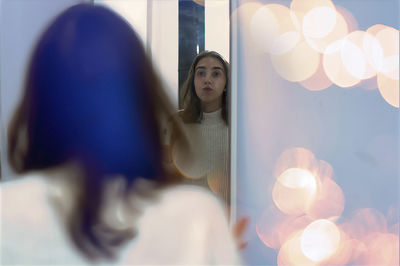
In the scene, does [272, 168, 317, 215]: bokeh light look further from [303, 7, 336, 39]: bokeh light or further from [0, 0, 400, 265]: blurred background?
[303, 7, 336, 39]: bokeh light

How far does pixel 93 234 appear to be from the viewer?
0.54 m

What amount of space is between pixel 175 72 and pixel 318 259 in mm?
557

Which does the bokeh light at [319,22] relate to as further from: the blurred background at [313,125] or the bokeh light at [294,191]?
the bokeh light at [294,191]

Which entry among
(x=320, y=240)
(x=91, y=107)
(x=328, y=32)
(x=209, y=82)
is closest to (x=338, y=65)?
(x=328, y=32)

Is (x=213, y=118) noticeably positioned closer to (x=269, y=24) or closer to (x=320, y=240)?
(x=269, y=24)

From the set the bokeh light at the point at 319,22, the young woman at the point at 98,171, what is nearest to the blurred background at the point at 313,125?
the bokeh light at the point at 319,22

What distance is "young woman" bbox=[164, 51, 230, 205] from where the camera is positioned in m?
0.70

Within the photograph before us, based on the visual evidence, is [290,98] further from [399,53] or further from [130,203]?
[130,203]

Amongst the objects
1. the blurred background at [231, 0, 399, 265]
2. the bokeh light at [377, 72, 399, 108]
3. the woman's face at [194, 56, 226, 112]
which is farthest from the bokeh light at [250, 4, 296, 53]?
the bokeh light at [377, 72, 399, 108]

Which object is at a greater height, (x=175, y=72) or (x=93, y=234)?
(x=175, y=72)

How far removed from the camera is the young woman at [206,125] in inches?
27.7

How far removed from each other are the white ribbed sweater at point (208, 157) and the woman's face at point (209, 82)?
0.03 metres

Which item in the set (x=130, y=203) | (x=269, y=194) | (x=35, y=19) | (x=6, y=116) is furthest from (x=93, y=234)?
(x=35, y=19)

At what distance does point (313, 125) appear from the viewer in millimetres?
678
